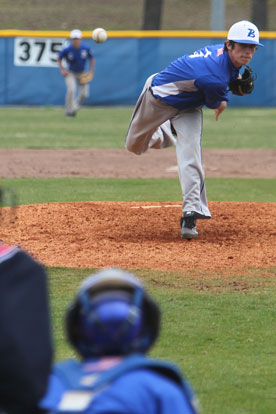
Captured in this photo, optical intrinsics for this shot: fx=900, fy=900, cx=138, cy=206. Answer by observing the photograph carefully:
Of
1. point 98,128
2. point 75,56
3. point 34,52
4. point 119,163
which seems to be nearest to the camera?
point 119,163

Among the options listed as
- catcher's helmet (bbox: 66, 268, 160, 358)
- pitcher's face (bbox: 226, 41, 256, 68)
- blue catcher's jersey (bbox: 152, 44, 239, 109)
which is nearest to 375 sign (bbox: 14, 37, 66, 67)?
blue catcher's jersey (bbox: 152, 44, 239, 109)

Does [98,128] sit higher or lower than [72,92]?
lower

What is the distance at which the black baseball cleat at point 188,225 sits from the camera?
7563 mm

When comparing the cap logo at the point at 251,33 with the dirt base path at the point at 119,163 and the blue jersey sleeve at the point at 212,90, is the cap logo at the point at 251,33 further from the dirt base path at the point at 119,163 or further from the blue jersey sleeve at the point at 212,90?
the dirt base path at the point at 119,163

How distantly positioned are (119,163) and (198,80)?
6.52m

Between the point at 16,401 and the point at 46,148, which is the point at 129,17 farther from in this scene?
the point at 16,401

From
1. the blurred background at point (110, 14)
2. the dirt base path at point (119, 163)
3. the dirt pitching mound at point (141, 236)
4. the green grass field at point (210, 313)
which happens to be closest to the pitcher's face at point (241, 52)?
the dirt pitching mound at point (141, 236)

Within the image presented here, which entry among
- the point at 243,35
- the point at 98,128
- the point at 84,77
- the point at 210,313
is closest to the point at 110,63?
the point at 84,77

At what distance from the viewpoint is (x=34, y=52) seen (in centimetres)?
2458

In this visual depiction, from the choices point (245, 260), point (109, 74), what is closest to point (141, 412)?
point (245, 260)

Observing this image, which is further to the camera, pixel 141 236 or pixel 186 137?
pixel 141 236

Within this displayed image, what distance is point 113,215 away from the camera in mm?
8625

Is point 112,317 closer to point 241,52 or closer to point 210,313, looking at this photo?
point 210,313

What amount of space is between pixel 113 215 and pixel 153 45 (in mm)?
16887
